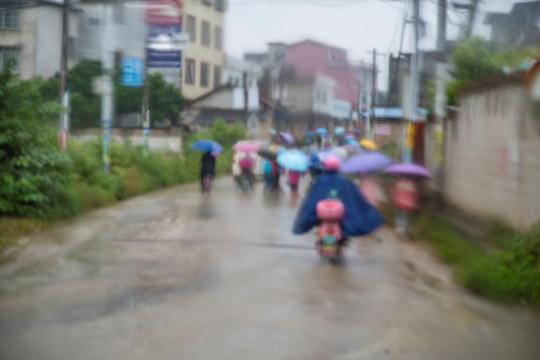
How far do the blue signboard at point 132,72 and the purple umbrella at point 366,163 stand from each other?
11788 mm

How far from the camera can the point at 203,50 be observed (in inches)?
2208

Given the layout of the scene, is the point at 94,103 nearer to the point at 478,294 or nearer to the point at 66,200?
the point at 66,200

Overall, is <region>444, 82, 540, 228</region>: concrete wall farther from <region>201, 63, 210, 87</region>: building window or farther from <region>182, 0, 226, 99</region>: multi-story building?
<region>201, 63, 210, 87</region>: building window

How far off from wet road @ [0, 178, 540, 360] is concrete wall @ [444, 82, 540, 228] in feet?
6.06

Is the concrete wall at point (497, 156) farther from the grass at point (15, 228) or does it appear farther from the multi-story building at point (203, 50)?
the multi-story building at point (203, 50)

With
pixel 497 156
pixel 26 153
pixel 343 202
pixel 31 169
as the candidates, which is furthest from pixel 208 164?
pixel 343 202

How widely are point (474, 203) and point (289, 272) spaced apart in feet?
23.6

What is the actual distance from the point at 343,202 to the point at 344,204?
0.12ft

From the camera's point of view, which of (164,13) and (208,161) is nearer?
(208,161)

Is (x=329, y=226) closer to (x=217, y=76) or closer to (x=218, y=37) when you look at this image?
(x=218, y=37)

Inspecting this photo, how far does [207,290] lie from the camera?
960 cm

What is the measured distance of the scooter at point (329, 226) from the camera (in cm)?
1178

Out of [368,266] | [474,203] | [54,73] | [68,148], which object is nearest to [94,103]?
[54,73]

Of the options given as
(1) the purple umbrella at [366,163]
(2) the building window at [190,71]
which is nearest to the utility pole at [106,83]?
(1) the purple umbrella at [366,163]
